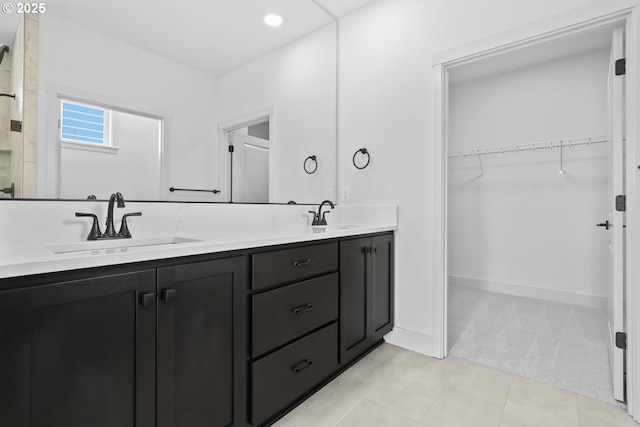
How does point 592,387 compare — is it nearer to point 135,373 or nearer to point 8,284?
point 135,373

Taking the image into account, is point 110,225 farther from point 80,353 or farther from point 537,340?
point 537,340

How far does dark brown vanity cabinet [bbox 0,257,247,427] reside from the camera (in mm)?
779

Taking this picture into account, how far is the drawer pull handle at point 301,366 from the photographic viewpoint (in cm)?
150

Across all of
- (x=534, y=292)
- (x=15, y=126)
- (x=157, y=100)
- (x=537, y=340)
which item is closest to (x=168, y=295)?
(x=15, y=126)

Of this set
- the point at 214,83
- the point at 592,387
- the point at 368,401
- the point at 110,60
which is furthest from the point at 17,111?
the point at 592,387

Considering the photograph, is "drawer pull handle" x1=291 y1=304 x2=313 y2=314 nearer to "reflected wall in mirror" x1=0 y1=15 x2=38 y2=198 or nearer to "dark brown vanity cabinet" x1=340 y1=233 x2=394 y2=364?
"dark brown vanity cabinet" x1=340 y1=233 x2=394 y2=364

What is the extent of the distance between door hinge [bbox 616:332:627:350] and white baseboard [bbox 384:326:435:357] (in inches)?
38.2

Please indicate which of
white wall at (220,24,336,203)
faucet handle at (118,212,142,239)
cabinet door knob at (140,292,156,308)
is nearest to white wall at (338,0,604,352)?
white wall at (220,24,336,203)

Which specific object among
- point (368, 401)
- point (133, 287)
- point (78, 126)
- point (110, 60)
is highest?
point (110, 60)

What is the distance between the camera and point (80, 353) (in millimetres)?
862

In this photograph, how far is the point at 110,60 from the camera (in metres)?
1.30

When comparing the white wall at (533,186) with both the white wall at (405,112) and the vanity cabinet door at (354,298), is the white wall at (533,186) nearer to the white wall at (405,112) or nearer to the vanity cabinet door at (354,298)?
the white wall at (405,112)

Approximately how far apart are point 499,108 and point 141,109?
385 centimetres

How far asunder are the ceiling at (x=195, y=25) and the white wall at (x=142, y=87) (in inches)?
2.1
